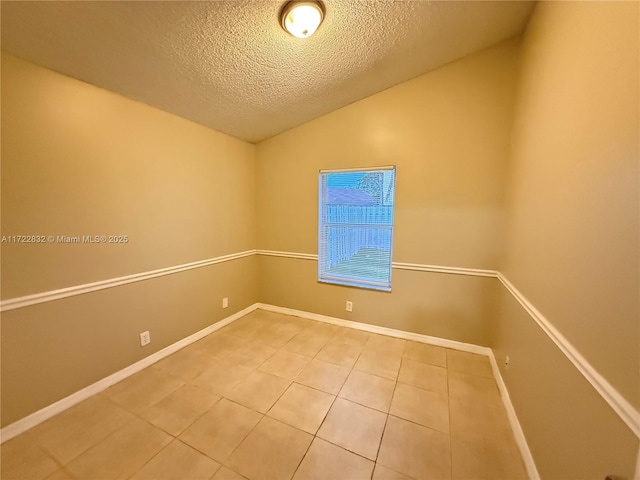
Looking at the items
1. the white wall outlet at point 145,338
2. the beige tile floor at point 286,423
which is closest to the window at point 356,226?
the beige tile floor at point 286,423

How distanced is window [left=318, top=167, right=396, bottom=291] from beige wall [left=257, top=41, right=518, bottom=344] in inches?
4.0

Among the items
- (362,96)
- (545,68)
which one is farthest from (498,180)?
(362,96)

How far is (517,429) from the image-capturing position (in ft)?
4.79

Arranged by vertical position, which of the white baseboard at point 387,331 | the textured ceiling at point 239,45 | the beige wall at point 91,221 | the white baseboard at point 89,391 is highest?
the textured ceiling at point 239,45

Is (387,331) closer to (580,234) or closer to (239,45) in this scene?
(580,234)

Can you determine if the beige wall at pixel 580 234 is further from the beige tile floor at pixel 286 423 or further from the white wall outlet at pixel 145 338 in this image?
the white wall outlet at pixel 145 338

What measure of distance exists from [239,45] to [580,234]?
208cm

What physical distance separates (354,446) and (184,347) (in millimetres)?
1866

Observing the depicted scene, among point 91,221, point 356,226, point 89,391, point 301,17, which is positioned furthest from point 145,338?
point 301,17

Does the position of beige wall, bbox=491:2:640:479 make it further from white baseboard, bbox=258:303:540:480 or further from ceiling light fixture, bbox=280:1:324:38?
ceiling light fixture, bbox=280:1:324:38

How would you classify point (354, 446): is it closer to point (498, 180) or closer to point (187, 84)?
point (498, 180)

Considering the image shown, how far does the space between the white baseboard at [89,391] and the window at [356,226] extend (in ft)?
5.23

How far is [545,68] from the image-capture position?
1.43 meters

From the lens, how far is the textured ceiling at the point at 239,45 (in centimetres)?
127
